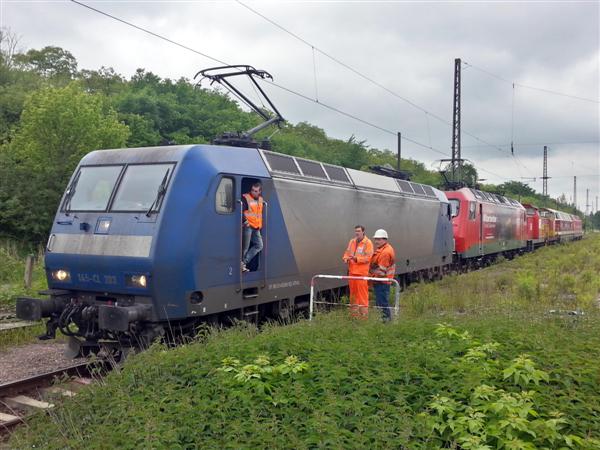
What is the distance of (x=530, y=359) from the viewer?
5.41 meters

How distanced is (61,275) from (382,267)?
16.4 feet

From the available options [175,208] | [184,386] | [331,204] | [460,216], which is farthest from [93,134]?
[184,386]

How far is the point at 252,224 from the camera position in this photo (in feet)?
27.6

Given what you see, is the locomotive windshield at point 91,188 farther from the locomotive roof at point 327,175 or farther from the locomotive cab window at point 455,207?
the locomotive cab window at point 455,207

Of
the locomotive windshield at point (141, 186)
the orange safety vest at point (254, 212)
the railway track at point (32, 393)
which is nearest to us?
the railway track at point (32, 393)

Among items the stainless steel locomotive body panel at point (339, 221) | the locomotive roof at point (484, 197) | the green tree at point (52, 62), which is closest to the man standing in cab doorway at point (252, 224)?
the stainless steel locomotive body panel at point (339, 221)

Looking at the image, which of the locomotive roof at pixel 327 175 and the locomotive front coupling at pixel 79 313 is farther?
the locomotive roof at pixel 327 175

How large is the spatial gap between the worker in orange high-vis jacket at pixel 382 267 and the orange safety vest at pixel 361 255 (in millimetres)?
124

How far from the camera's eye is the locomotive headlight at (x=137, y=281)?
7121 mm

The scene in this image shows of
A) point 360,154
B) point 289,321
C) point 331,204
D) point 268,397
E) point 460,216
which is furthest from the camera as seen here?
point 360,154

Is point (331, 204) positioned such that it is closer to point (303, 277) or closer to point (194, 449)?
point (303, 277)

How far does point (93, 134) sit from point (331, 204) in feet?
63.1

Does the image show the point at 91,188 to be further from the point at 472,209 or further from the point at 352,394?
the point at 472,209

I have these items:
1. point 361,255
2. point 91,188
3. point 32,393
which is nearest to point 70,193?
point 91,188
